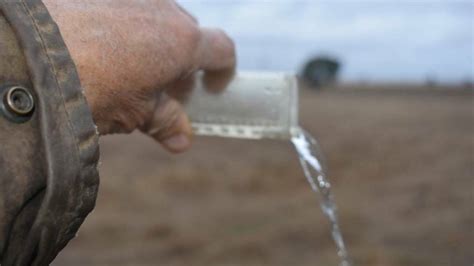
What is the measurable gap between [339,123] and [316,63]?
876 inches

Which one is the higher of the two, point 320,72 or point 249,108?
point 249,108

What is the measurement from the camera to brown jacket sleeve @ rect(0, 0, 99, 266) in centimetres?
77

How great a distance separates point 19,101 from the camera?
0.77m

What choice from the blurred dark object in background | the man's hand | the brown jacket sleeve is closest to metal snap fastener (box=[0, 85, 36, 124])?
the brown jacket sleeve

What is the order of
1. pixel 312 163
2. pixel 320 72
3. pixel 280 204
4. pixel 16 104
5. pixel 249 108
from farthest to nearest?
pixel 320 72, pixel 280 204, pixel 312 163, pixel 249 108, pixel 16 104

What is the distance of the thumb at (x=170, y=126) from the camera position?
132 cm

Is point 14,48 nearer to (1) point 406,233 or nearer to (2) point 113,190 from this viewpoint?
(1) point 406,233

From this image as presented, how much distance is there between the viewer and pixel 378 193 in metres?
7.89

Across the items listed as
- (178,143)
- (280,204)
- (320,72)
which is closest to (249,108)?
(178,143)

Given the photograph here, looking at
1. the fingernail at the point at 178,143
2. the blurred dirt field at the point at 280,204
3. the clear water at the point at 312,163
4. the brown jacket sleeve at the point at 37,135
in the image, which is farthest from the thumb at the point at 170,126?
the blurred dirt field at the point at 280,204

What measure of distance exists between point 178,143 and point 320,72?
33704mm

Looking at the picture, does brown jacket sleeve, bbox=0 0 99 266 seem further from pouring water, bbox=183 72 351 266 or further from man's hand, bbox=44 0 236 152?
pouring water, bbox=183 72 351 266

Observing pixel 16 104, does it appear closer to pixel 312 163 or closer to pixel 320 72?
pixel 312 163

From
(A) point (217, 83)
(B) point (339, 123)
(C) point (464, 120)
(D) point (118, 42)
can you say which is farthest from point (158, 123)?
(B) point (339, 123)
